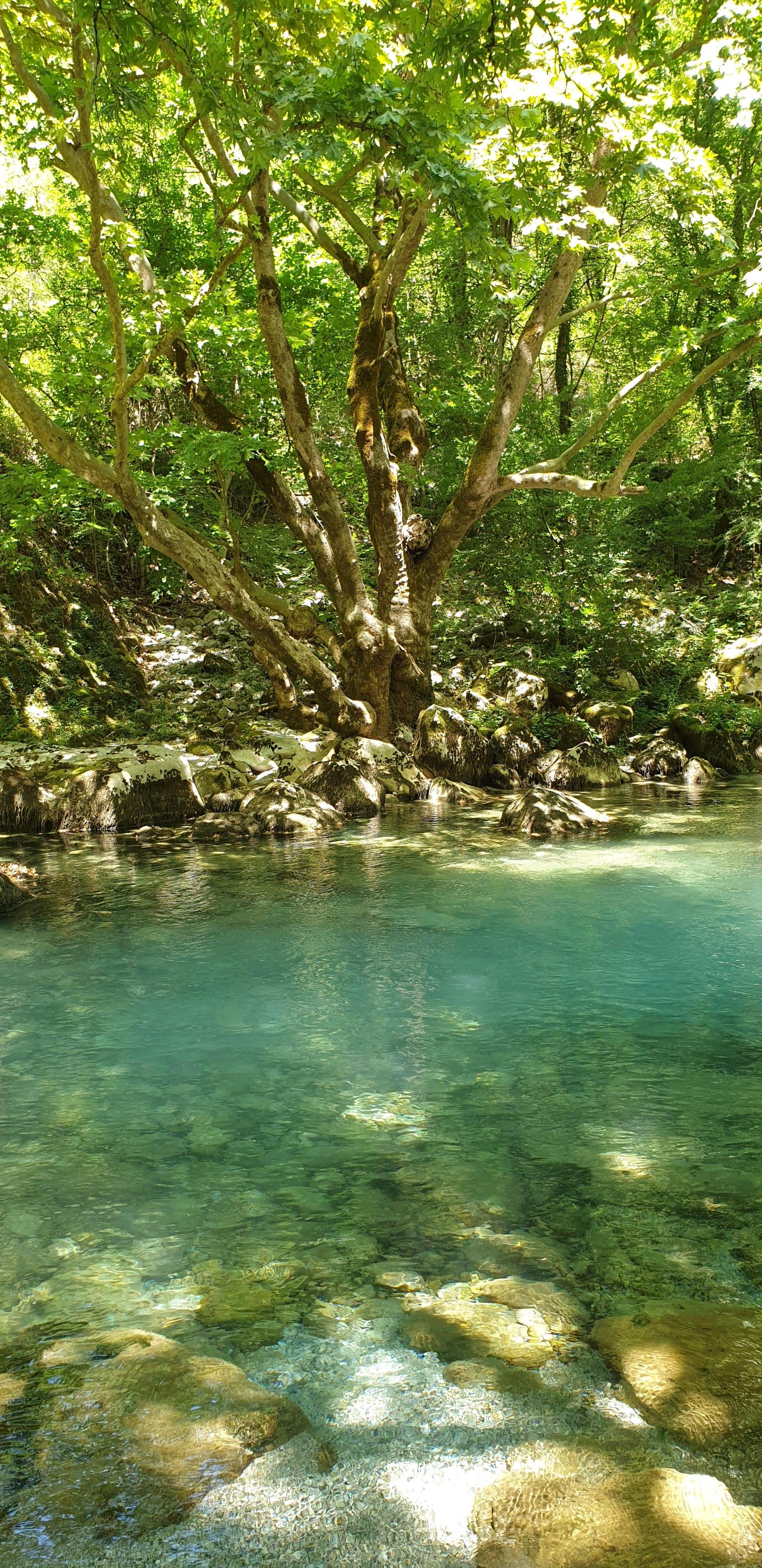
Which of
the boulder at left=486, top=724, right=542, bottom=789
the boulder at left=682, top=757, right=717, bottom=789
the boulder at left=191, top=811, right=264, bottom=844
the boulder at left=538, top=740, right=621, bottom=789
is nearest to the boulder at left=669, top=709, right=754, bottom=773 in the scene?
the boulder at left=682, top=757, right=717, bottom=789

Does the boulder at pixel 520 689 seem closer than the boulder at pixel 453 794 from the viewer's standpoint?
No

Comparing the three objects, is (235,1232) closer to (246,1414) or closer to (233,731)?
(246,1414)

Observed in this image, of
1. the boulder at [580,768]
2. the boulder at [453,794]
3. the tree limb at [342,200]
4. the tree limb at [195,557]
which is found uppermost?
the tree limb at [342,200]

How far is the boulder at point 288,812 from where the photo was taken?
33.8 feet

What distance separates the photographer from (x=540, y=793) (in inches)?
401

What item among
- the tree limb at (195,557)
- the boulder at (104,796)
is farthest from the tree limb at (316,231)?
the boulder at (104,796)

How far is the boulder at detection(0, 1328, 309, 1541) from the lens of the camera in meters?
1.78

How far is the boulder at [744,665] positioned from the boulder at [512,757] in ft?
13.3

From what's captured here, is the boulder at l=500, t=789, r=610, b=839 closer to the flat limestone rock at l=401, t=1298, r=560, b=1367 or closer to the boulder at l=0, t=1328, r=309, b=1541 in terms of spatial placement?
the flat limestone rock at l=401, t=1298, r=560, b=1367

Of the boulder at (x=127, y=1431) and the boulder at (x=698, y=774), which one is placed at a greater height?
the boulder at (x=698, y=774)

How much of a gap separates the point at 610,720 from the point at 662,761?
1.31 m

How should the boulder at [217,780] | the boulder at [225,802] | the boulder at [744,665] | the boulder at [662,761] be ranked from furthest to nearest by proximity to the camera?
1. the boulder at [744,665]
2. the boulder at [662,761]
3. the boulder at [217,780]
4. the boulder at [225,802]

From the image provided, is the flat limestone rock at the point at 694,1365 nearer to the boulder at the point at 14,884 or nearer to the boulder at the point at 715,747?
the boulder at the point at 14,884

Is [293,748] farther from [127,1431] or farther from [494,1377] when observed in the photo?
[127,1431]
